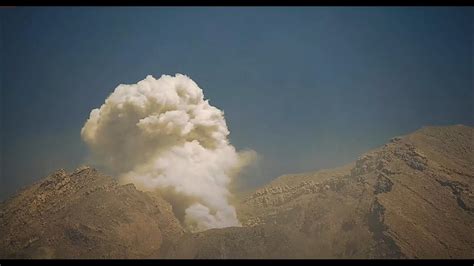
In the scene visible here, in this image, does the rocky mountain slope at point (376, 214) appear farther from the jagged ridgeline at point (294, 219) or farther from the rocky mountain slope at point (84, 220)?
the rocky mountain slope at point (84, 220)

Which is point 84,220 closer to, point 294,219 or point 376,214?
point 294,219

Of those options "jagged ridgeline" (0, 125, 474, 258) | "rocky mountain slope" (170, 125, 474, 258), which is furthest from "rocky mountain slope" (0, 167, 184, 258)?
"rocky mountain slope" (170, 125, 474, 258)

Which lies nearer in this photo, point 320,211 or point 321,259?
point 321,259

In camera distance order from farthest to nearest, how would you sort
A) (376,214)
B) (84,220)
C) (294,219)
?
(294,219) < (376,214) < (84,220)

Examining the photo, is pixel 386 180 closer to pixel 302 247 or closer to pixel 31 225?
Answer: pixel 302 247

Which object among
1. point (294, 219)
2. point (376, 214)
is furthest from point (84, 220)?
point (376, 214)

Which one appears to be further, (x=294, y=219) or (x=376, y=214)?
(x=294, y=219)

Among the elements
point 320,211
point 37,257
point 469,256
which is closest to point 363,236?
point 320,211

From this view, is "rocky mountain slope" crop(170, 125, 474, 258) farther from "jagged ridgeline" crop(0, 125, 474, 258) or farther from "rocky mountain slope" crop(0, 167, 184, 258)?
"rocky mountain slope" crop(0, 167, 184, 258)
